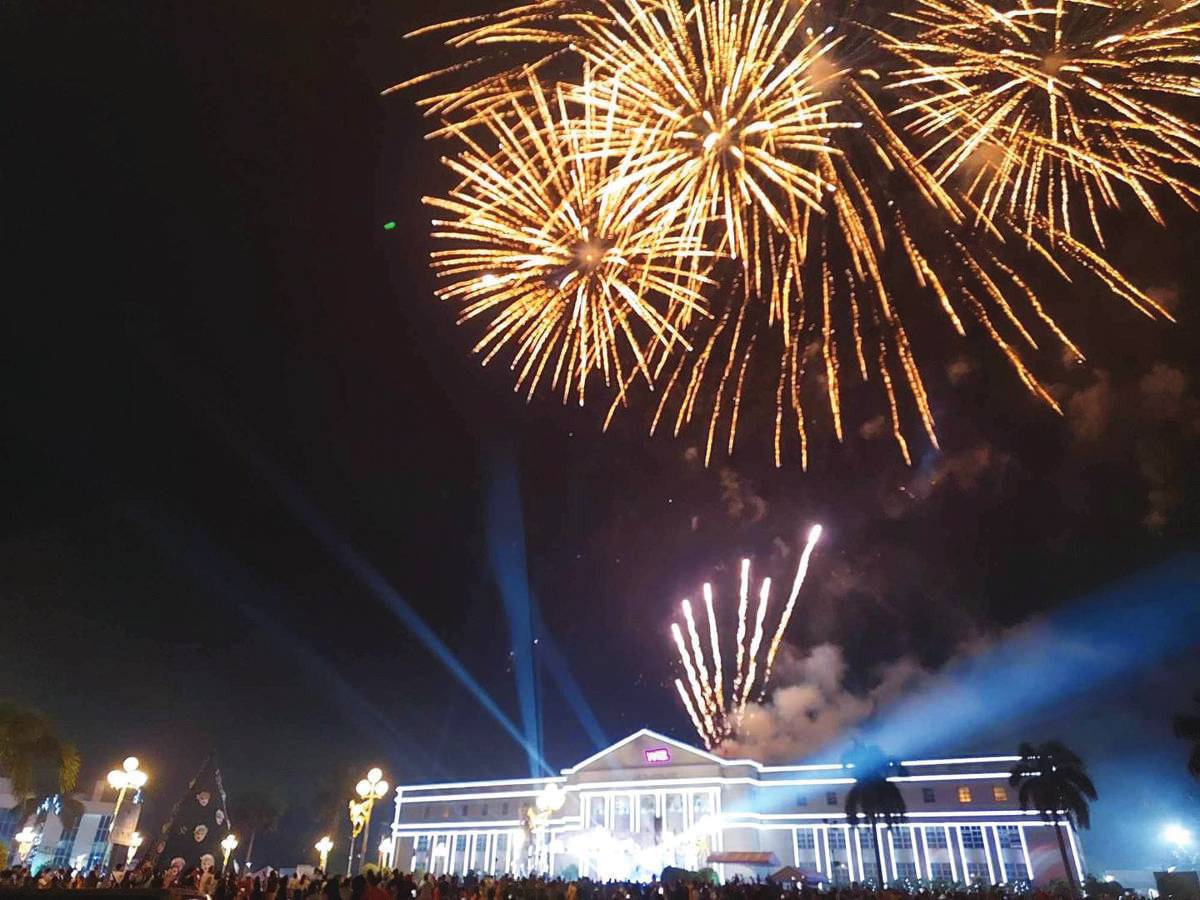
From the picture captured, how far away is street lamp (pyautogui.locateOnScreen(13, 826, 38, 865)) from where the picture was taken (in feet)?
124

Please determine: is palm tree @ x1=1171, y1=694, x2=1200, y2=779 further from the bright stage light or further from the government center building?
the bright stage light

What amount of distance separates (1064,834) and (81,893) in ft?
189

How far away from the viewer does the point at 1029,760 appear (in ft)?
148

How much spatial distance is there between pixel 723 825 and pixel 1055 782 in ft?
78.9

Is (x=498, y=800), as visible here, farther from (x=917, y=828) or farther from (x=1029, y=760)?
(x=1029, y=760)

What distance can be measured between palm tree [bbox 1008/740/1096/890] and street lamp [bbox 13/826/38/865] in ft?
170

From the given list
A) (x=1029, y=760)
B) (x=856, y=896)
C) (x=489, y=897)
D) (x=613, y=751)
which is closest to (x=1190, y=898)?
(x=856, y=896)

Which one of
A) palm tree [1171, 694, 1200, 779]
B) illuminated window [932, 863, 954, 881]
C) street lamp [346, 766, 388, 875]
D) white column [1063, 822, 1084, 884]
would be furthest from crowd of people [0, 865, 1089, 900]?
white column [1063, 822, 1084, 884]

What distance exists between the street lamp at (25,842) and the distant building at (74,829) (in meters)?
2.12

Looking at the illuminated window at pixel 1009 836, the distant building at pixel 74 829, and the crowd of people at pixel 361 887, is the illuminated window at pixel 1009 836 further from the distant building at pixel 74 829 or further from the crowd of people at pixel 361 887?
the distant building at pixel 74 829

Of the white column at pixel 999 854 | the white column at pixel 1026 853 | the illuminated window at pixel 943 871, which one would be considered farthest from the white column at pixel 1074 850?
the illuminated window at pixel 943 871

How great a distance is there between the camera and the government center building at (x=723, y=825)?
50.9 meters

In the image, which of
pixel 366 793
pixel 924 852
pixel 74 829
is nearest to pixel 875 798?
pixel 924 852

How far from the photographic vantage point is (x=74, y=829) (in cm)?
6131
